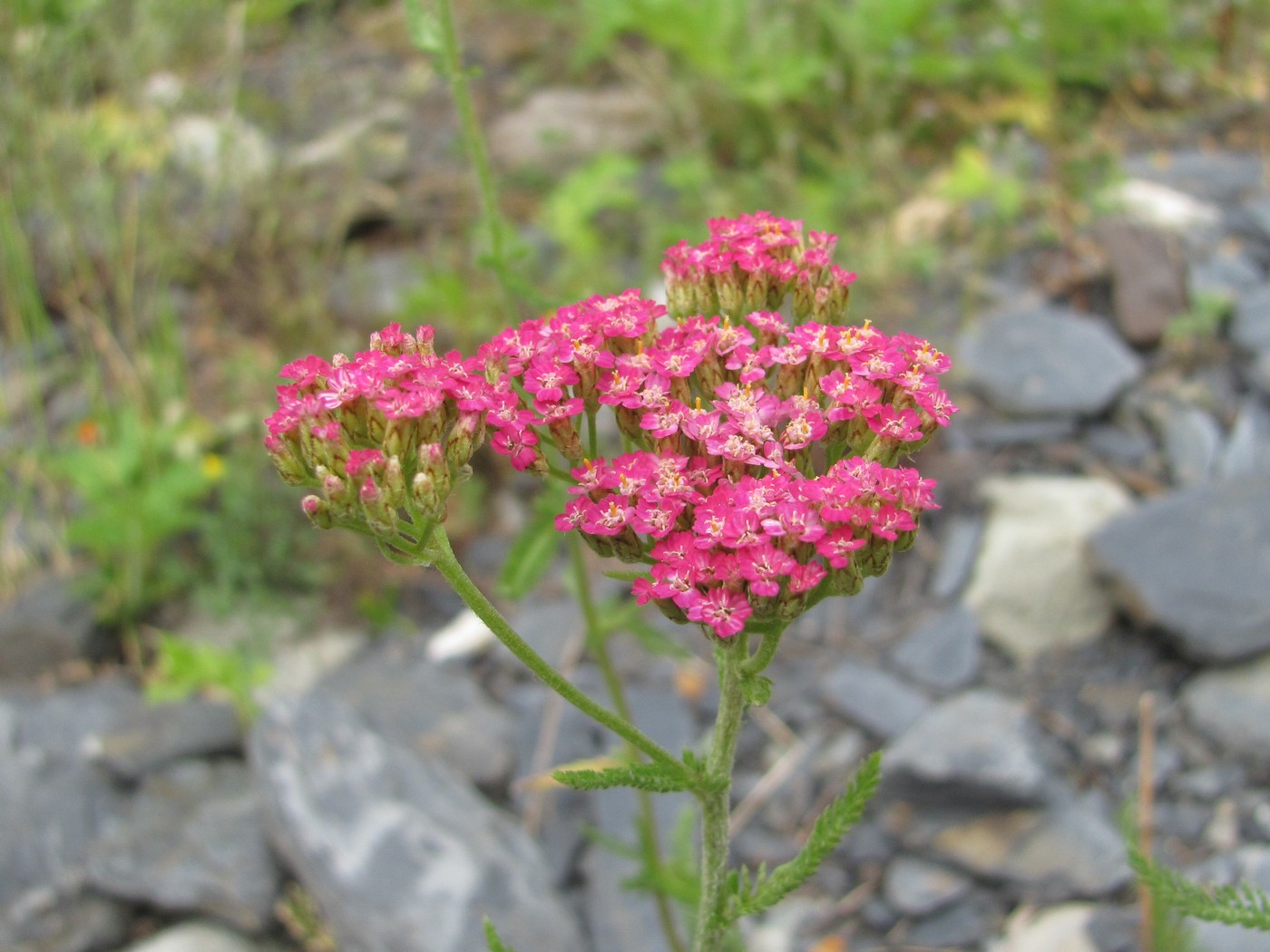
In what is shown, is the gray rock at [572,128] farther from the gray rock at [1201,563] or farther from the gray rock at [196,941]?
the gray rock at [196,941]

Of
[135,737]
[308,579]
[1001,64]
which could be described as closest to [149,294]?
[308,579]

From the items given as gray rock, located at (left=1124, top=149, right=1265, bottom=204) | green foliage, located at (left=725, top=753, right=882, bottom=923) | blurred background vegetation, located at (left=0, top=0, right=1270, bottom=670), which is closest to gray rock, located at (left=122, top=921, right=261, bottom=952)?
blurred background vegetation, located at (left=0, top=0, right=1270, bottom=670)

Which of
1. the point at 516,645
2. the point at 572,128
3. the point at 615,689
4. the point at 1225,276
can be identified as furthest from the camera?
the point at 572,128

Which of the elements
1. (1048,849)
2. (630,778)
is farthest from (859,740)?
(630,778)

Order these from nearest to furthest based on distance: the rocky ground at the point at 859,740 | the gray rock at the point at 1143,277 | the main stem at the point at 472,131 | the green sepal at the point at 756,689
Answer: the green sepal at the point at 756,689 → the main stem at the point at 472,131 → the rocky ground at the point at 859,740 → the gray rock at the point at 1143,277

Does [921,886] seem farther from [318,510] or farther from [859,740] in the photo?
[318,510]

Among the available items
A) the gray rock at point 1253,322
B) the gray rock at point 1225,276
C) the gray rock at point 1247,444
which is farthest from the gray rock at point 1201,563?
the gray rock at point 1225,276
